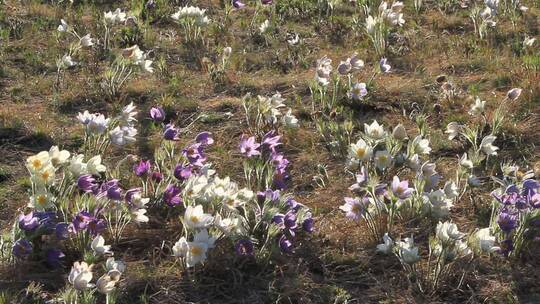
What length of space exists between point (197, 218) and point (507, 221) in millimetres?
1548

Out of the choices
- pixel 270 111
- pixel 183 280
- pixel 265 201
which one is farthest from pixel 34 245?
pixel 270 111

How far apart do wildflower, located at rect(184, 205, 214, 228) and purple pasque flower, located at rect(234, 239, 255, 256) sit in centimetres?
22

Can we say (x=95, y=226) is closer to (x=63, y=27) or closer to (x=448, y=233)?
(x=448, y=233)

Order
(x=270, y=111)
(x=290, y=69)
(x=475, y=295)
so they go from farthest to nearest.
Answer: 1. (x=290, y=69)
2. (x=270, y=111)
3. (x=475, y=295)

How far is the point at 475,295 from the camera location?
3857 mm

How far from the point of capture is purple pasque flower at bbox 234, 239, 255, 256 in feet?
12.8

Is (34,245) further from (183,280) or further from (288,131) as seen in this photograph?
(288,131)

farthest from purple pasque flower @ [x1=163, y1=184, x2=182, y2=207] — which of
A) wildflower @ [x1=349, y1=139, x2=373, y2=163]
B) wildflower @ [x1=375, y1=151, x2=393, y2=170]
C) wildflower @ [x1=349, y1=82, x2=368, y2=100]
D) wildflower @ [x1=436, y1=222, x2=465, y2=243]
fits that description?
wildflower @ [x1=349, y1=82, x2=368, y2=100]

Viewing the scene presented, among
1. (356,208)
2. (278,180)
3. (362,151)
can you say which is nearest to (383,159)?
(362,151)

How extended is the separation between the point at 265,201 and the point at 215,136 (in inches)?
58.6

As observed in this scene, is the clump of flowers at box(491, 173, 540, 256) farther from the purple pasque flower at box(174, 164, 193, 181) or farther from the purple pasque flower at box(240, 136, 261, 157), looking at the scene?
the purple pasque flower at box(174, 164, 193, 181)

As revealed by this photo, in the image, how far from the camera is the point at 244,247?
392cm

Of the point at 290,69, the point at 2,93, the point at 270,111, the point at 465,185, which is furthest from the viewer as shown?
the point at 290,69

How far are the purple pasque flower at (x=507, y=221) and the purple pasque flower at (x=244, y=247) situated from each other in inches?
49.6
